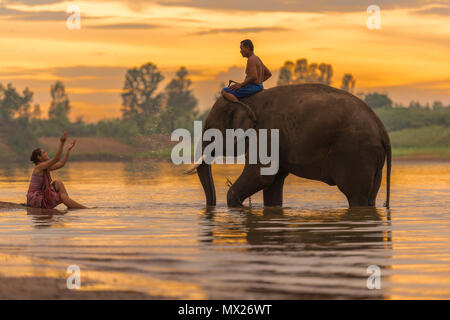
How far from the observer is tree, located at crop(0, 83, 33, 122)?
77750 mm

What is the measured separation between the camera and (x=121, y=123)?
3482 inches

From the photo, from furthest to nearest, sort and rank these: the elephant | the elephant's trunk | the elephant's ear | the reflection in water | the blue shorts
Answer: the elephant's trunk → the blue shorts → the elephant's ear → the elephant → the reflection in water

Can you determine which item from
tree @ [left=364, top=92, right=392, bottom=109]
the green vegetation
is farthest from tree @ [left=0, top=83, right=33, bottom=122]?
tree @ [left=364, top=92, right=392, bottom=109]

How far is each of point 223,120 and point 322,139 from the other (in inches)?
84.8

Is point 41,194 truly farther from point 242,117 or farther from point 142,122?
point 142,122

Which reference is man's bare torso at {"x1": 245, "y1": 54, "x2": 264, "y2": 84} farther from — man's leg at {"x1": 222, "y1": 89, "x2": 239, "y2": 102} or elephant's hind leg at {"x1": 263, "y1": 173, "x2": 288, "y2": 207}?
elephant's hind leg at {"x1": 263, "y1": 173, "x2": 288, "y2": 207}

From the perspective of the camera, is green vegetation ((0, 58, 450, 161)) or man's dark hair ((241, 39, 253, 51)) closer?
man's dark hair ((241, 39, 253, 51))

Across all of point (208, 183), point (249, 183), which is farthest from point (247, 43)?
point (208, 183)

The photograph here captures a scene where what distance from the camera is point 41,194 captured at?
14195 mm

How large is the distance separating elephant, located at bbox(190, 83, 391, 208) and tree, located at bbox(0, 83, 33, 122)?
211ft

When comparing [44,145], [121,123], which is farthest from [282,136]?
[121,123]

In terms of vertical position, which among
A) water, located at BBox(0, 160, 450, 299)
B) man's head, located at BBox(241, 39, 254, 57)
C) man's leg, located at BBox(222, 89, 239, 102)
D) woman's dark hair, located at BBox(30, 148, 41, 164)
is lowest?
water, located at BBox(0, 160, 450, 299)

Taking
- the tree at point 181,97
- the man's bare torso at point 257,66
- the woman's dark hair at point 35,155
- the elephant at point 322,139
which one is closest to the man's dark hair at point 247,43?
the man's bare torso at point 257,66
